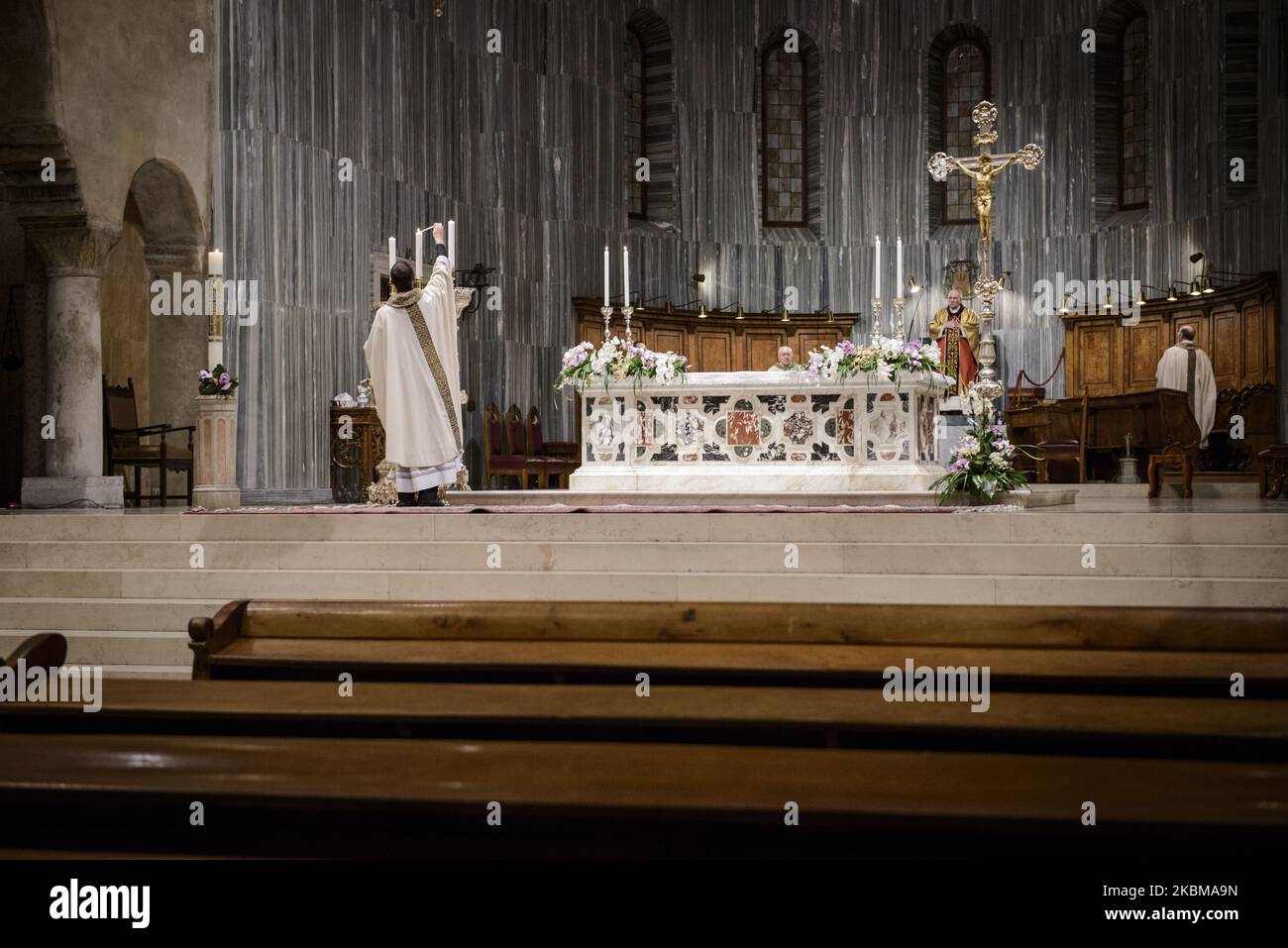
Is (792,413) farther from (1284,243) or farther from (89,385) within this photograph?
(1284,243)

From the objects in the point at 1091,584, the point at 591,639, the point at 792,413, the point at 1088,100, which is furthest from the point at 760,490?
the point at 1088,100

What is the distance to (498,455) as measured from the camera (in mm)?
14188

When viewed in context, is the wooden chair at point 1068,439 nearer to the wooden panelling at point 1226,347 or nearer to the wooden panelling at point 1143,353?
the wooden panelling at point 1226,347

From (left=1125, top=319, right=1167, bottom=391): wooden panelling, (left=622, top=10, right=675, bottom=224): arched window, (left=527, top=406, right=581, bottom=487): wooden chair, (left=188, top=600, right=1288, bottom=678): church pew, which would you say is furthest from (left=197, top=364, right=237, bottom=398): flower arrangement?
(left=1125, top=319, right=1167, bottom=391): wooden panelling

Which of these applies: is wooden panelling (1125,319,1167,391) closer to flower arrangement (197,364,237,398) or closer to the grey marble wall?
the grey marble wall

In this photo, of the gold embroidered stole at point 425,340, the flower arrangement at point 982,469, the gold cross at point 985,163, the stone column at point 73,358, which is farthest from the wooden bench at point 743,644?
the stone column at point 73,358

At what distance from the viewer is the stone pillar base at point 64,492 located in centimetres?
1082

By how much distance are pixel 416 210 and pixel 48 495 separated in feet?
19.5

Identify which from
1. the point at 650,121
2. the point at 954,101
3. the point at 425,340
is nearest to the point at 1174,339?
the point at 954,101

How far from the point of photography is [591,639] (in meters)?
4.79

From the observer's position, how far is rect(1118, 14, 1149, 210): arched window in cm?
1855

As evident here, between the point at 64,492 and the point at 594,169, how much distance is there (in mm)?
9741

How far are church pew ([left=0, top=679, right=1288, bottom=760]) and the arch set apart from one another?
→ 54.9 feet

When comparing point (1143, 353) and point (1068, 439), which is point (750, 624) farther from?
point (1143, 353)
